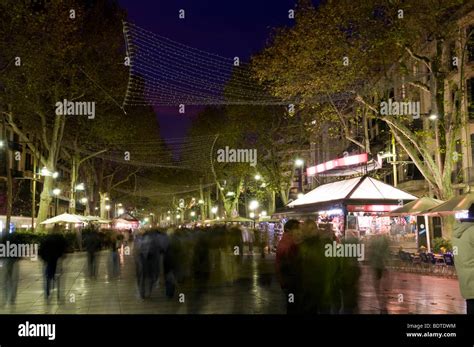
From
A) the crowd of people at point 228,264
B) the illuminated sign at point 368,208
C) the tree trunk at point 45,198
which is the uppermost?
the tree trunk at point 45,198

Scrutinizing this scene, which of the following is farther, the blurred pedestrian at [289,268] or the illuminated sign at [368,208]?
the illuminated sign at [368,208]

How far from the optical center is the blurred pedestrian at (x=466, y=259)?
6938 mm

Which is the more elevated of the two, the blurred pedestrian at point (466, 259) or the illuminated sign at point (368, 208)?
the illuminated sign at point (368, 208)

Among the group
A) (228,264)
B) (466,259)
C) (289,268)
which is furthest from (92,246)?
(466,259)

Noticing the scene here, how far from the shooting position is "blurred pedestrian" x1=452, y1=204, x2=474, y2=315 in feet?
22.8

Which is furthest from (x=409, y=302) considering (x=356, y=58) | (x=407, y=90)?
(x=407, y=90)

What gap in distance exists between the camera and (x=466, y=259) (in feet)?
23.0

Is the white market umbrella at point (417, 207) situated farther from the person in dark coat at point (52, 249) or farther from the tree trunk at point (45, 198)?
the tree trunk at point (45, 198)

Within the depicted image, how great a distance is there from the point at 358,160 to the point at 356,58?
372 centimetres

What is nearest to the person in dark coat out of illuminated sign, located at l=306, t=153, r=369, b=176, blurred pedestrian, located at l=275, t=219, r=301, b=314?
blurred pedestrian, located at l=275, t=219, r=301, b=314

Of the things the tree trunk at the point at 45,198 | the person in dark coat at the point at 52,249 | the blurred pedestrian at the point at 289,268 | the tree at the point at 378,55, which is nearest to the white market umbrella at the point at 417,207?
the tree at the point at 378,55

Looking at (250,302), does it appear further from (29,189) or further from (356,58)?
(29,189)

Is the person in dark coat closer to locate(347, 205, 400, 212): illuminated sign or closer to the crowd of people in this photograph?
the crowd of people
